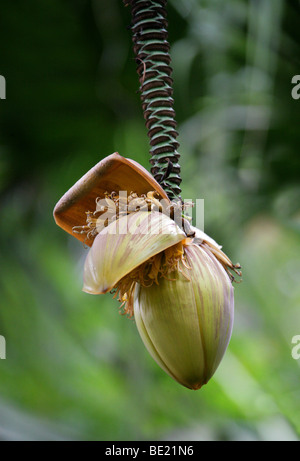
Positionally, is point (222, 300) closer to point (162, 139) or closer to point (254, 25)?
point (162, 139)

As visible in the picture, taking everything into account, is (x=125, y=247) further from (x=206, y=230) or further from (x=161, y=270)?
(x=206, y=230)

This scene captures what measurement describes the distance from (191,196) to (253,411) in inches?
12.3

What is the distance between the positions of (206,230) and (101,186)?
37 centimetres

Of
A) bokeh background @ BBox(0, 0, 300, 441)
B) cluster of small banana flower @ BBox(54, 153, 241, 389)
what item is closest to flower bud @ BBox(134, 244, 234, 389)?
cluster of small banana flower @ BBox(54, 153, 241, 389)

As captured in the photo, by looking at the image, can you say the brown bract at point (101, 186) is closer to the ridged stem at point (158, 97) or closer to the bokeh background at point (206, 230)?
the ridged stem at point (158, 97)

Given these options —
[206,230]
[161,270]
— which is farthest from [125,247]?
[206,230]

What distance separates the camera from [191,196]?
0.65 metres

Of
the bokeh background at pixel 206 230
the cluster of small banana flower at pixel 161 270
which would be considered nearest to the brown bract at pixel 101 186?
the cluster of small banana flower at pixel 161 270

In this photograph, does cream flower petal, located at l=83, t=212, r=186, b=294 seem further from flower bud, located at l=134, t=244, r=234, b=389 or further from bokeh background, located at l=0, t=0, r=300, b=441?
bokeh background, located at l=0, t=0, r=300, b=441

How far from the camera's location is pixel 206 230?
66 cm

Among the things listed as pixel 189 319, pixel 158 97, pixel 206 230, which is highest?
pixel 206 230

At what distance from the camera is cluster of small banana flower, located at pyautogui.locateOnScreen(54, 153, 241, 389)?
26 centimetres

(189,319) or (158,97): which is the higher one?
(158,97)

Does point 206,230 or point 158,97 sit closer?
point 158,97
